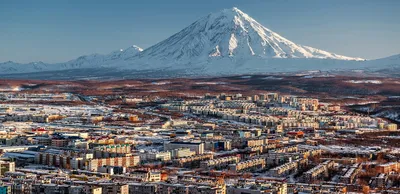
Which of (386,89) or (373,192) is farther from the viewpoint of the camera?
(386,89)

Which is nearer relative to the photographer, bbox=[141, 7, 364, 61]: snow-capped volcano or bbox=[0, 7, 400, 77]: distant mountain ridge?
bbox=[0, 7, 400, 77]: distant mountain ridge

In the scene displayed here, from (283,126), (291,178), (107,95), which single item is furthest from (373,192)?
(107,95)

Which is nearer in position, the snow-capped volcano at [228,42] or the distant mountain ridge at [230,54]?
the distant mountain ridge at [230,54]

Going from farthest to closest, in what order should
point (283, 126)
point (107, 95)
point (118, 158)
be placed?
point (107, 95), point (283, 126), point (118, 158)

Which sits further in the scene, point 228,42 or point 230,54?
point 228,42

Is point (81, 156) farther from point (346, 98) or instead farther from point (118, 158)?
point (346, 98)
